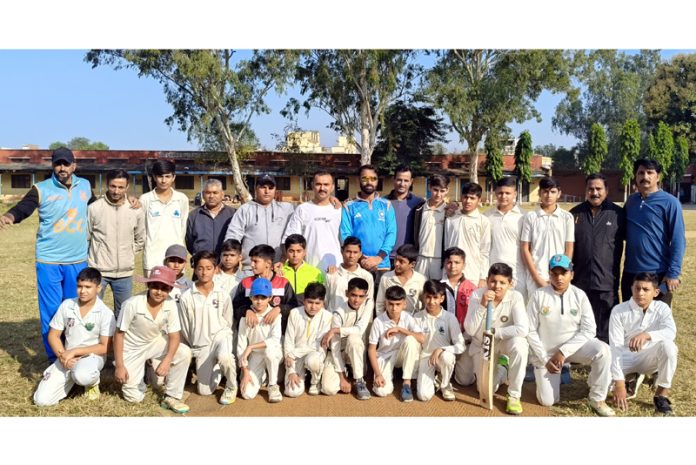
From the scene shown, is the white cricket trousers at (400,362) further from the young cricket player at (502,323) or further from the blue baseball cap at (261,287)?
the blue baseball cap at (261,287)

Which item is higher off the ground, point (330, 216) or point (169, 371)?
point (330, 216)

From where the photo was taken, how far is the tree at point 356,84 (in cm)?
2769

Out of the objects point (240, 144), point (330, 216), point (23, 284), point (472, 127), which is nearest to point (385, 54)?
point (472, 127)

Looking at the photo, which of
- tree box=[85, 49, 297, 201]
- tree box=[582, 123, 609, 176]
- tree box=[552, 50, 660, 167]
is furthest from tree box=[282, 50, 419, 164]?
tree box=[552, 50, 660, 167]

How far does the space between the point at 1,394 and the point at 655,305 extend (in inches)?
222

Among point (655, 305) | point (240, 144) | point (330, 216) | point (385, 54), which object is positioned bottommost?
point (655, 305)

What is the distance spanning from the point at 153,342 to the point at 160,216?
1.32 m

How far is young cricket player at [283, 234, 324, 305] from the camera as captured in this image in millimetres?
5395

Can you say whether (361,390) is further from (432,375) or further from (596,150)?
(596,150)

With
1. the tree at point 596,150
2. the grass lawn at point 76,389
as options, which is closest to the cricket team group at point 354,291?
the grass lawn at point 76,389

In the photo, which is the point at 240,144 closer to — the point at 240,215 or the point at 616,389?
the point at 240,215

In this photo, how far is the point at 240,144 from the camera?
3216 cm

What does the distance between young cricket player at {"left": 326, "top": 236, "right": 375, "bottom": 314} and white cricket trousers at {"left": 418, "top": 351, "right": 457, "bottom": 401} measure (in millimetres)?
810

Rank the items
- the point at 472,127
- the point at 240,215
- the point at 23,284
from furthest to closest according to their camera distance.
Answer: the point at 472,127 → the point at 23,284 → the point at 240,215
